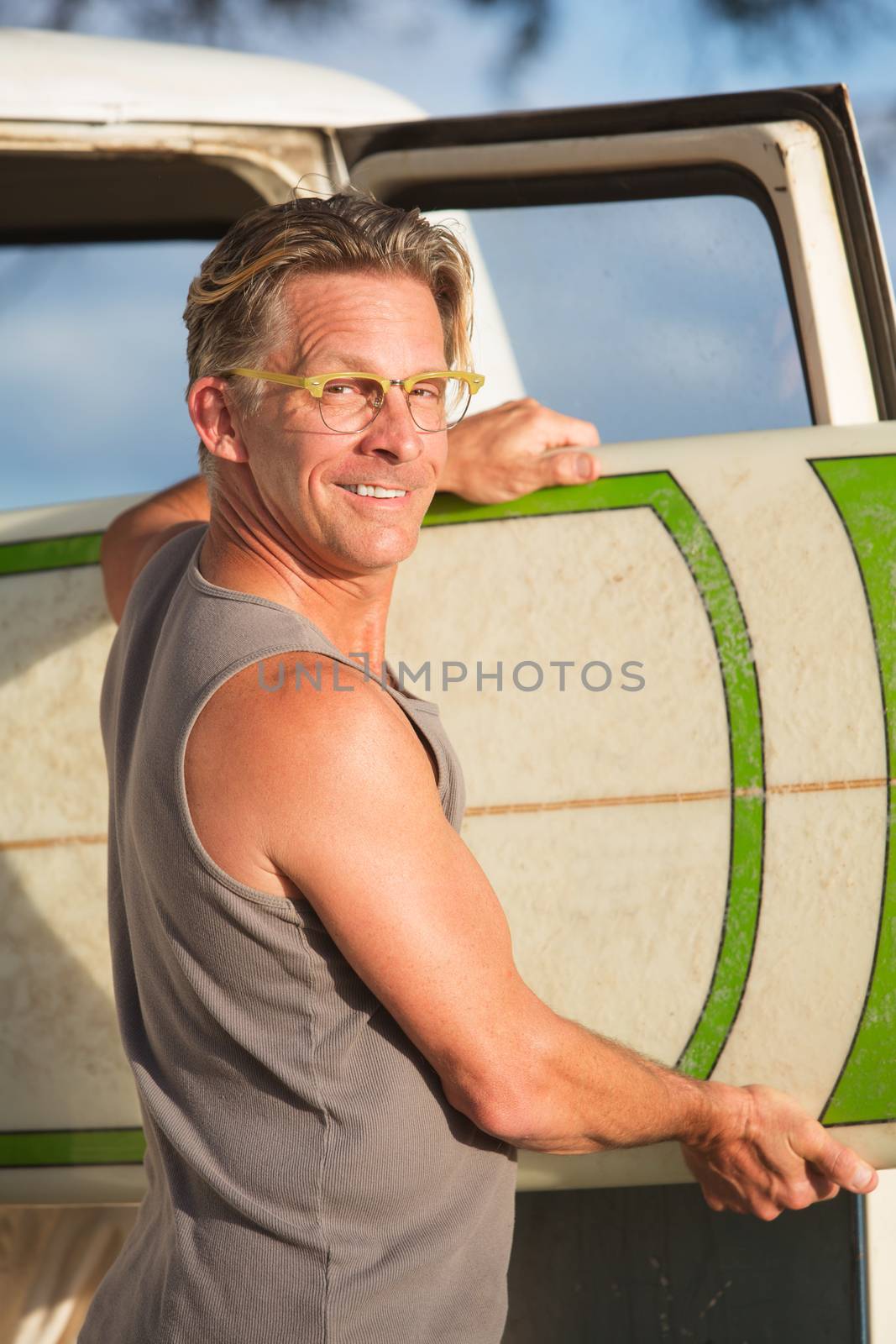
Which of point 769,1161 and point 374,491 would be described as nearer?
point 374,491

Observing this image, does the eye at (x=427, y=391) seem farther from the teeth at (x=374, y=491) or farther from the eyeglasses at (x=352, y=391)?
the teeth at (x=374, y=491)

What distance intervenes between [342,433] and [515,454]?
0.61 meters

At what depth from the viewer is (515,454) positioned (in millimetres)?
1813

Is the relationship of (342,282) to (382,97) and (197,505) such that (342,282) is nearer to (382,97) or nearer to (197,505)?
(197,505)

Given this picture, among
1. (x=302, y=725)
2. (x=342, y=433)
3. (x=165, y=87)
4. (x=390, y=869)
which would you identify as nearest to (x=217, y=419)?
(x=342, y=433)

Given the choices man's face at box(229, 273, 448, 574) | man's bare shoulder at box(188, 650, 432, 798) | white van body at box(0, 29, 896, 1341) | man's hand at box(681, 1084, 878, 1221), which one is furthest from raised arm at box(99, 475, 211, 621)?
man's hand at box(681, 1084, 878, 1221)

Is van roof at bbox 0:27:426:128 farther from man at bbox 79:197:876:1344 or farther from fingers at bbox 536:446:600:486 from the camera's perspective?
Answer: man at bbox 79:197:876:1344

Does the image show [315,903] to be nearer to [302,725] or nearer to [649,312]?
[302,725]

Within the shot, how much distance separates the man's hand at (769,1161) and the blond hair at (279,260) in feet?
3.37

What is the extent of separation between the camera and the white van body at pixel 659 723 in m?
1.77

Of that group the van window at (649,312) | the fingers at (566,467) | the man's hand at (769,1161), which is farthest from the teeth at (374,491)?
the van window at (649,312)

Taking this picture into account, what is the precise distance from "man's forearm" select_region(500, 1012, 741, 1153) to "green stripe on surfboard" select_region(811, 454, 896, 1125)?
467 mm

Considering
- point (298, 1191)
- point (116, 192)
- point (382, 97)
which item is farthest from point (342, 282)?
point (116, 192)

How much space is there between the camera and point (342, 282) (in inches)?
48.9
